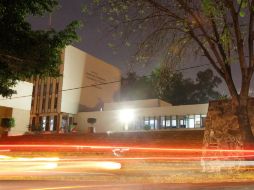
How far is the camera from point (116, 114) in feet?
144

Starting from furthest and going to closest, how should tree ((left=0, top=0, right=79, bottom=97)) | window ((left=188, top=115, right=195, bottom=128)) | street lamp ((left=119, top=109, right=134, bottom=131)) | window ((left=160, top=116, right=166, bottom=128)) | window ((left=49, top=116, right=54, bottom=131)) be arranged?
1. window ((left=49, top=116, right=54, bottom=131))
2. street lamp ((left=119, top=109, right=134, bottom=131))
3. window ((left=160, top=116, right=166, bottom=128))
4. window ((left=188, top=115, right=195, bottom=128))
5. tree ((left=0, top=0, right=79, bottom=97))

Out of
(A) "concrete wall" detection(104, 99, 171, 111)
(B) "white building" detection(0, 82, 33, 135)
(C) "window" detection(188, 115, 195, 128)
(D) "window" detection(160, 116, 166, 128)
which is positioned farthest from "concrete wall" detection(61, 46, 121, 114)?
(C) "window" detection(188, 115, 195, 128)

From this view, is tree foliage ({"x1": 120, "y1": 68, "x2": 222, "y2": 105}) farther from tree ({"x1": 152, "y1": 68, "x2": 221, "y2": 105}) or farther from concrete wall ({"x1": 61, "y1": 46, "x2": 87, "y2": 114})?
concrete wall ({"x1": 61, "y1": 46, "x2": 87, "y2": 114})

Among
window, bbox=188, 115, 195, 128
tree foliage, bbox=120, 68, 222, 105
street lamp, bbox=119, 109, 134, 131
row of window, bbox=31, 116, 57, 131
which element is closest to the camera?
window, bbox=188, 115, 195, 128

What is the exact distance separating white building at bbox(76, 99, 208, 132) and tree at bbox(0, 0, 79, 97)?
22922 mm

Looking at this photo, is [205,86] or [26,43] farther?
[205,86]

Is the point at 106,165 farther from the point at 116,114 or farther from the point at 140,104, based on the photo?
the point at 140,104

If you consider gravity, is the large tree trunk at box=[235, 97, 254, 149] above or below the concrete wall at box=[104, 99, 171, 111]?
below

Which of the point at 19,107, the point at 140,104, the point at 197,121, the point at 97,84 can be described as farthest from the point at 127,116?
the point at 19,107

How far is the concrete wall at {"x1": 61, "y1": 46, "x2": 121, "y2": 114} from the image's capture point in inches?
1816

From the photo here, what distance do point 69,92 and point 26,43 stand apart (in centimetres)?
2985

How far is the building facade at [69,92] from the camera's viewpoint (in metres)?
46.0

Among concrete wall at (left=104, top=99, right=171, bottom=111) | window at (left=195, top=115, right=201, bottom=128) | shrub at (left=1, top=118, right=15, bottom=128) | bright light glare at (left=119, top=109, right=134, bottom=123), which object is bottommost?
shrub at (left=1, top=118, right=15, bottom=128)

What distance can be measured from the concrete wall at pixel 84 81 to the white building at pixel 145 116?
2.12 metres
